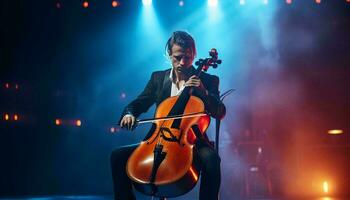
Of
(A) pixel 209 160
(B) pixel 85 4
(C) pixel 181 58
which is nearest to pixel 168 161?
(A) pixel 209 160

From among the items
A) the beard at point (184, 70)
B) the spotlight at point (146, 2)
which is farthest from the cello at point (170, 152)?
the spotlight at point (146, 2)

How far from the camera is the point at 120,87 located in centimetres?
907

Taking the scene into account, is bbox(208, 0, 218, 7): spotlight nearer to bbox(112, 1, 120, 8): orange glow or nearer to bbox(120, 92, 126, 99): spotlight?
bbox(112, 1, 120, 8): orange glow

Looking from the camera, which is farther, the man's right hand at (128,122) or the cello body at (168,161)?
the man's right hand at (128,122)

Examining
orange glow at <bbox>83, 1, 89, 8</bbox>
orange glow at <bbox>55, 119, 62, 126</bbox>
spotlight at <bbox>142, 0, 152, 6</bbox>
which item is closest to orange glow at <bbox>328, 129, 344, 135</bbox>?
spotlight at <bbox>142, 0, 152, 6</bbox>

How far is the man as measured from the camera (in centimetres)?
245

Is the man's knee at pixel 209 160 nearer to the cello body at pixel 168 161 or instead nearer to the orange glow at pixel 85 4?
the cello body at pixel 168 161

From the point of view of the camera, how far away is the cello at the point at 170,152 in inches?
88.1

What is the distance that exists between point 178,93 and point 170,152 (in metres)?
0.70

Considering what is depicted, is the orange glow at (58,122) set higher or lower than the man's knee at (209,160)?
higher

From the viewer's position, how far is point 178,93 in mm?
2938

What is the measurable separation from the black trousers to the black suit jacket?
10.8 inches

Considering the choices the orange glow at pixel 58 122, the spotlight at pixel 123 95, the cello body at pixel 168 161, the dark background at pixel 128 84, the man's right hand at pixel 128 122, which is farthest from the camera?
the spotlight at pixel 123 95

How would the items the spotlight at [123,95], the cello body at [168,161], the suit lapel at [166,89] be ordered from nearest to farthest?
→ the cello body at [168,161]
the suit lapel at [166,89]
the spotlight at [123,95]
